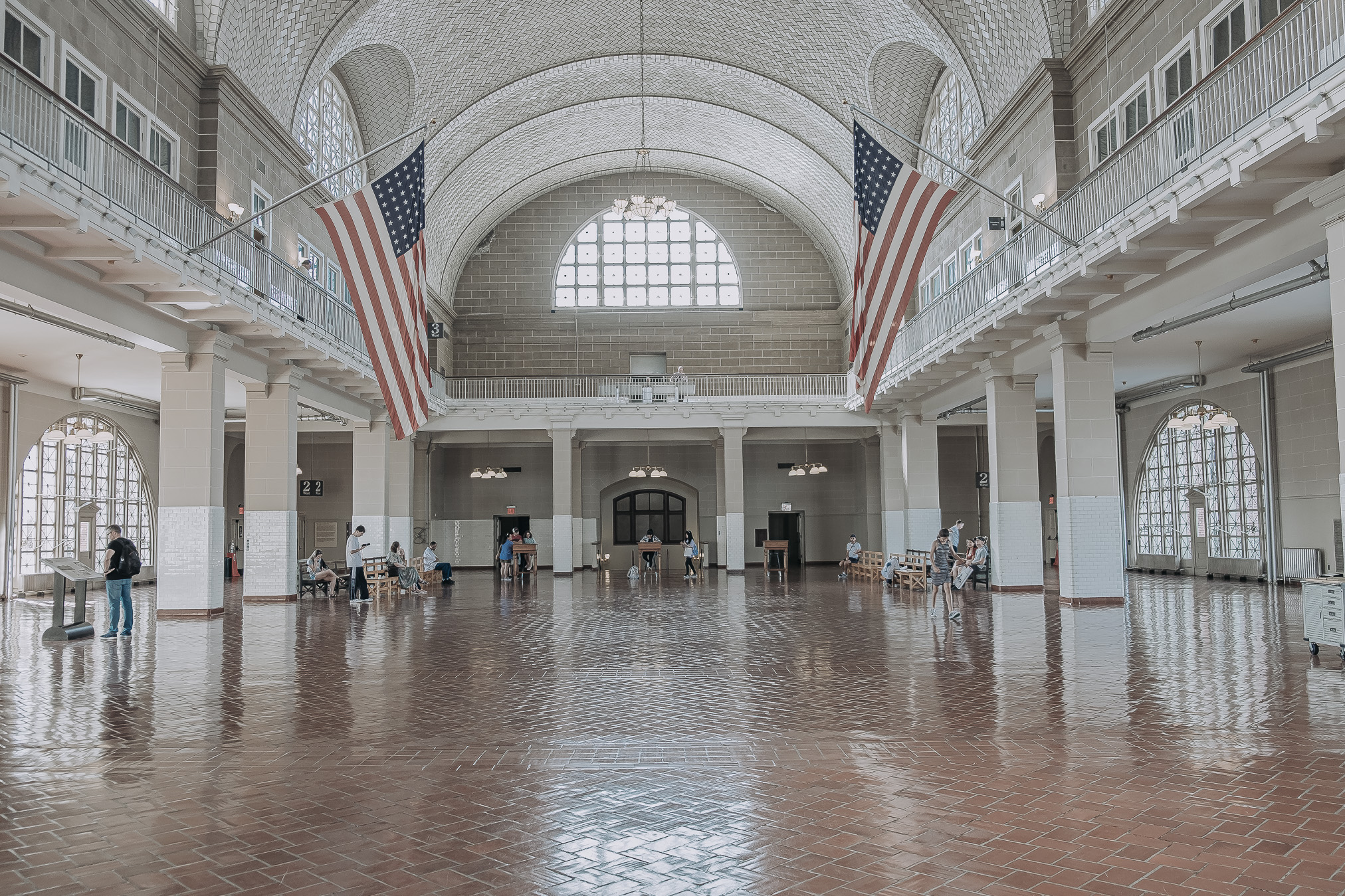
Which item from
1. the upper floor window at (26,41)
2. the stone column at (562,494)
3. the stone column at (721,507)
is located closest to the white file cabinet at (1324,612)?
the upper floor window at (26,41)

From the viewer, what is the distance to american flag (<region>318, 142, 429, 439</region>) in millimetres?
11570

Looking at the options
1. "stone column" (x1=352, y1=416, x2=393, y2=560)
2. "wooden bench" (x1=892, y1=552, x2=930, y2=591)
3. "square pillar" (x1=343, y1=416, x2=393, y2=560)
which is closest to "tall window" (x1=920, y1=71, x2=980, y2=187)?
"wooden bench" (x1=892, y1=552, x2=930, y2=591)

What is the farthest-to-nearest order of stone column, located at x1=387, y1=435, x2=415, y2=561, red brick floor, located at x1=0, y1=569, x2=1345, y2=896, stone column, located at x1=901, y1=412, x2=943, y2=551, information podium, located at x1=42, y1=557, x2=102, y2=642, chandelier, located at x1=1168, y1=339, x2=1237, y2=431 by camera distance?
stone column, located at x1=387, y1=435, x2=415, y2=561
stone column, located at x1=901, y1=412, x2=943, y2=551
chandelier, located at x1=1168, y1=339, x2=1237, y2=431
information podium, located at x1=42, y1=557, x2=102, y2=642
red brick floor, located at x1=0, y1=569, x2=1345, y2=896

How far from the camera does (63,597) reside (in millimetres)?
12109

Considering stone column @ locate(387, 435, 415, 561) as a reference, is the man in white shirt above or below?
below

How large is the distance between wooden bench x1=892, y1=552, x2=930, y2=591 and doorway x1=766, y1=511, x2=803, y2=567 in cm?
1110

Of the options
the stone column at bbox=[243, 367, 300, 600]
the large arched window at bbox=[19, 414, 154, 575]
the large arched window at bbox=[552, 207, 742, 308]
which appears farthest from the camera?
the large arched window at bbox=[552, 207, 742, 308]

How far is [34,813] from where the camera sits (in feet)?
15.9

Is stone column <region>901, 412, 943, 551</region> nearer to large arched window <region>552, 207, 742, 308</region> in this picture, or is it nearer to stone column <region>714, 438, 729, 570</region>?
stone column <region>714, 438, 729, 570</region>

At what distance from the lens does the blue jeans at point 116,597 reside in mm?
12242

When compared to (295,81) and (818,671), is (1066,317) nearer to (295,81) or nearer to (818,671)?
(818,671)

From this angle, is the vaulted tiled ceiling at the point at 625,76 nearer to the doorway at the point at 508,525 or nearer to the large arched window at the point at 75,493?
the doorway at the point at 508,525

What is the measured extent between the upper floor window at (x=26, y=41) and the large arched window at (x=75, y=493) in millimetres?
10287

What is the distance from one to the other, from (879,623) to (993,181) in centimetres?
1058
